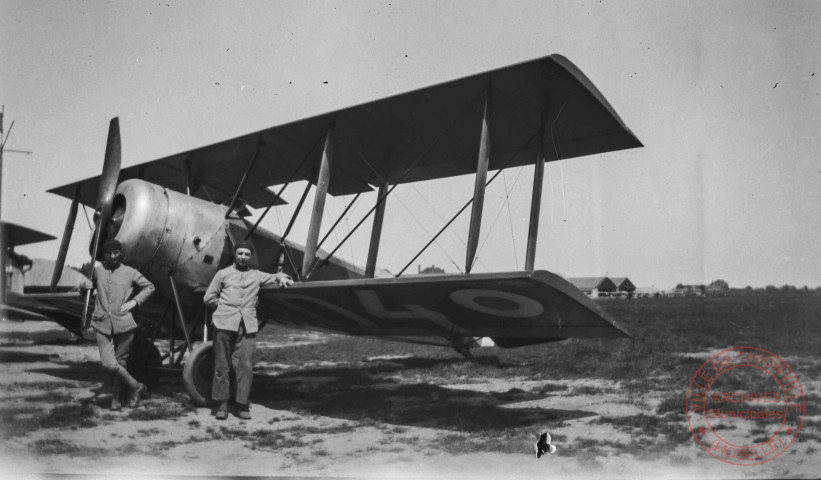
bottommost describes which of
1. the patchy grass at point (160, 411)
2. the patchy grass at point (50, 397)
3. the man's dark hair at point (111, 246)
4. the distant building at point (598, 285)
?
the patchy grass at point (50, 397)

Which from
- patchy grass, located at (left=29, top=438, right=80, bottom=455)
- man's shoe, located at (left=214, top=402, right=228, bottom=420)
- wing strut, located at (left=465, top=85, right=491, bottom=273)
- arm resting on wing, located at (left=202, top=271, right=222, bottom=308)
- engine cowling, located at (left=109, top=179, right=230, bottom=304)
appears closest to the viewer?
patchy grass, located at (left=29, top=438, right=80, bottom=455)

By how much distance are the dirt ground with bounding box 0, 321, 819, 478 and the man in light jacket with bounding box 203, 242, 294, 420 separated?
231 mm

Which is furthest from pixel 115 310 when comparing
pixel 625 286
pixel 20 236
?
pixel 625 286

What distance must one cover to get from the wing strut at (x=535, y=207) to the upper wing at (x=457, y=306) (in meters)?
0.78

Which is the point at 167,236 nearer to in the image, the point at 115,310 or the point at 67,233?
the point at 115,310

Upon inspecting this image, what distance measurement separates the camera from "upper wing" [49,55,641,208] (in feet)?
16.7

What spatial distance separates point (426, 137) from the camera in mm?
6492

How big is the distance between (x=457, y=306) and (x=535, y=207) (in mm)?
1440

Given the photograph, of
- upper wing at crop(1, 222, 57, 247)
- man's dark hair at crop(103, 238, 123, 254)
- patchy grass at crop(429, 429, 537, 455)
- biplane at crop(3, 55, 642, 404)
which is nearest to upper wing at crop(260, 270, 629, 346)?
biplane at crop(3, 55, 642, 404)

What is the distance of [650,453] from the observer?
3.91 m

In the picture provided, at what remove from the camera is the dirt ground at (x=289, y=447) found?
11.7 feet

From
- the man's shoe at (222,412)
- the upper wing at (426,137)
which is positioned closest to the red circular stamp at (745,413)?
the upper wing at (426,137)

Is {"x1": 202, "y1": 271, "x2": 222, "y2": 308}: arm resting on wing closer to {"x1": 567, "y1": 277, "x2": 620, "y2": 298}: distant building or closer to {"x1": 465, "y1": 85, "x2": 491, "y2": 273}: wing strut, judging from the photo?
{"x1": 465, "y1": 85, "x2": 491, "y2": 273}: wing strut

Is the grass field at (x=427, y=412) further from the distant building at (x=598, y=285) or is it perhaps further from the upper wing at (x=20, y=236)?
the distant building at (x=598, y=285)
